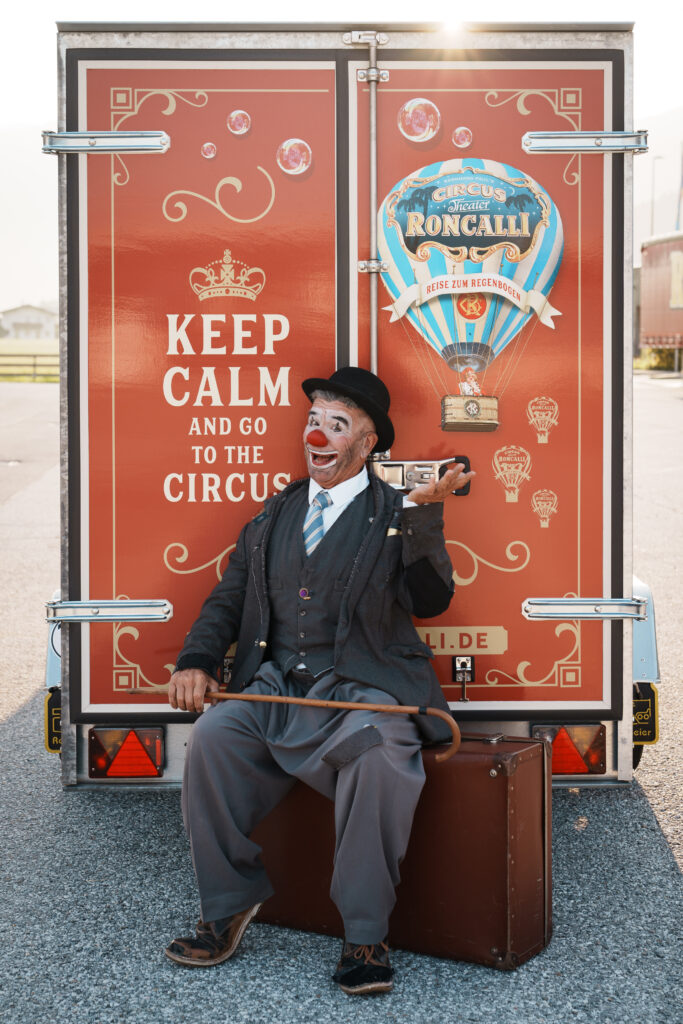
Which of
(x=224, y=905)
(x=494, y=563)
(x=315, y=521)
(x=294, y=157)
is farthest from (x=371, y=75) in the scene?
(x=224, y=905)

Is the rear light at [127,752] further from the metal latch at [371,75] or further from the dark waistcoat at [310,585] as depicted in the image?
the metal latch at [371,75]

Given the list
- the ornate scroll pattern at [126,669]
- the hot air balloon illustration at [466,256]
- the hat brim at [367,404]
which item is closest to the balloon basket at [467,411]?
the hot air balloon illustration at [466,256]

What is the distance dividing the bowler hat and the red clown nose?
14cm

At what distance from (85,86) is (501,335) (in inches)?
62.5

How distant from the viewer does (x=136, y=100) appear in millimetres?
3770

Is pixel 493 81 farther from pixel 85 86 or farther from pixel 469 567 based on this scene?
pixel 469 567

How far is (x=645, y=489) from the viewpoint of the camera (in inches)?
535

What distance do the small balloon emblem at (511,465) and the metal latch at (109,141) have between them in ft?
4.92

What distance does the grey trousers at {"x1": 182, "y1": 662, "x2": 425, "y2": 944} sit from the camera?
10.0ft

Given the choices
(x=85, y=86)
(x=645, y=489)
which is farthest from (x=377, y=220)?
(x=645, y=489)

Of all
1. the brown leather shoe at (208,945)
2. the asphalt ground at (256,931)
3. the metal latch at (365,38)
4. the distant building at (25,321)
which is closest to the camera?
the asphalt ground at (256,931)

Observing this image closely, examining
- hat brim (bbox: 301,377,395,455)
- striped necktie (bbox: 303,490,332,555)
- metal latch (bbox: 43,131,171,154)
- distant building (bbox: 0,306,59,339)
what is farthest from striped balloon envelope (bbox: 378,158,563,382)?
distant building (bbox: 0,306,59,339)

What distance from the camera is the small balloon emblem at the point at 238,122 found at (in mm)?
3762

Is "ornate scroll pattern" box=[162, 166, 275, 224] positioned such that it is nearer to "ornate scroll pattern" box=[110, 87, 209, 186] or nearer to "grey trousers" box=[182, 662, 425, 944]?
"ornate scroll pattern" box=[110, 87, 209, 186]
